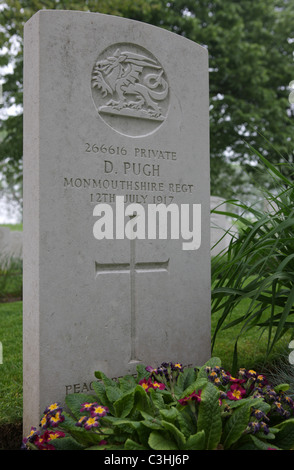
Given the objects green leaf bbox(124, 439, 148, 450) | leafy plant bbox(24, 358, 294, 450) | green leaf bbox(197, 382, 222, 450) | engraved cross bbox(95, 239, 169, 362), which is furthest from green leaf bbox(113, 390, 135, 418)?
engraved cross bbox(95, 239, 169, 362)

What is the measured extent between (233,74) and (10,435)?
11.6m

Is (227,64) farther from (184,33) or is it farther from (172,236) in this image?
(172,236)

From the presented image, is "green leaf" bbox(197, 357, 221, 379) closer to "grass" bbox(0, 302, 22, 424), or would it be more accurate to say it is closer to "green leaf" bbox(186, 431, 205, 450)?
"green leaf" bbox(186, 431, 205, 450)

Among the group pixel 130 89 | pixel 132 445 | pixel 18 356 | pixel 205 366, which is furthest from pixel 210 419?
pixel 18 356

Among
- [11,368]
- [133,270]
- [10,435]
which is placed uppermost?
[133,270]

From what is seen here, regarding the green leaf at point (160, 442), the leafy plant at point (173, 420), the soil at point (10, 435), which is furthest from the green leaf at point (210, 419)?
the soil at point (10, 435)

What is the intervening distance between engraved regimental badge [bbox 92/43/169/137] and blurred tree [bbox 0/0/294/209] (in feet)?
28.4

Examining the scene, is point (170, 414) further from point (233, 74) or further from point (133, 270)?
point (233, 74)

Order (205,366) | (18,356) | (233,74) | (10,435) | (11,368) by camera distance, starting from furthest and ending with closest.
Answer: (233,74), (18,356), (11,368), (10,435), (205,366)

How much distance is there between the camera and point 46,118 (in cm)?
234

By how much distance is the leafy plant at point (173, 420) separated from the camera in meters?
1.86

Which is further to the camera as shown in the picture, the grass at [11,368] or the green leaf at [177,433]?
the grass at [11,368]

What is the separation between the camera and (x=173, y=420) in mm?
1921

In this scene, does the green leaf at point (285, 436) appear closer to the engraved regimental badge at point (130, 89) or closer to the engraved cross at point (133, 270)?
the engraved cross at point (133, 270)
